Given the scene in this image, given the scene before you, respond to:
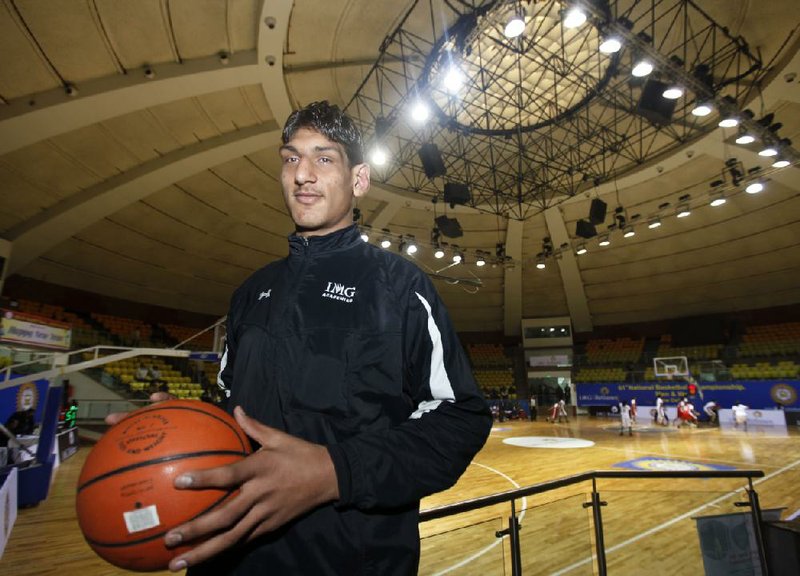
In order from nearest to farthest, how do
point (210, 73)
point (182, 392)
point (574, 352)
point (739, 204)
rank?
point (210, 73) → point (182, 392) → point (739, 204) → point (574, 352)

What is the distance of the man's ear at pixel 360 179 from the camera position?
4.83 feet

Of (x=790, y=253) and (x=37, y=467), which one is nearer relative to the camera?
(x=37, y=467)

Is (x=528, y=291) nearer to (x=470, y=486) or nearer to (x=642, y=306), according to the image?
(x=642, y=306)

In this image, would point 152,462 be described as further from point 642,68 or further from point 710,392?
point 710,392

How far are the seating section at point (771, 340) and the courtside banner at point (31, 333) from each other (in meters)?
26.3

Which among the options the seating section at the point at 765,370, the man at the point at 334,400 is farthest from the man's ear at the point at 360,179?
the seating section at the point at 765,370

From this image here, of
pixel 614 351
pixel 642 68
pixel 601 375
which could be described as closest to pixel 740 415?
pixel 601 375

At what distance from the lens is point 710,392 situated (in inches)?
699

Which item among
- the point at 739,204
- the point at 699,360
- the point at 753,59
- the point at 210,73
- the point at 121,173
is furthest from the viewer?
the point at 699,360

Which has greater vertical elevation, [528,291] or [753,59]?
[753,59]

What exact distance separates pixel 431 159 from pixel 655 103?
5.37m

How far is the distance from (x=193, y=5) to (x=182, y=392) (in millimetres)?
11688

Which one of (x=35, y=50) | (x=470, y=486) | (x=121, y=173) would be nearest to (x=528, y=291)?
(x=470, y=486)

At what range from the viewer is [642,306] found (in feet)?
76.7
